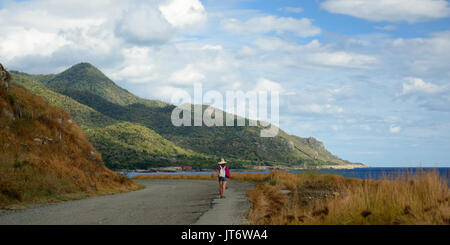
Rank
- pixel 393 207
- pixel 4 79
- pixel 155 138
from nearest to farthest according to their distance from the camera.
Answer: pixel 393 207 < pixel 4 79 < pixel 155 138

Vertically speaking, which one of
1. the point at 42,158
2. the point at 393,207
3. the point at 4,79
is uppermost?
the point at 4,79

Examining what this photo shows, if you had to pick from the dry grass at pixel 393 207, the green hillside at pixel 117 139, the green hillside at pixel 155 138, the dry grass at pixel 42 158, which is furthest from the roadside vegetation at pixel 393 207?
the green hillside at pixel 155 138

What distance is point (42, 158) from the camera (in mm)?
24094

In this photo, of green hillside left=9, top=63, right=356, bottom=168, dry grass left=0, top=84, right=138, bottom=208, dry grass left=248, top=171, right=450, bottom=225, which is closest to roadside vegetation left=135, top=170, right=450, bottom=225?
dry grass left=248, top=171, right=450, bottom=225

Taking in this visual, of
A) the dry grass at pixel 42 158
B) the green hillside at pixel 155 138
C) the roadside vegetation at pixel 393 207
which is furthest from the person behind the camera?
the green hillside at pixel 155 138

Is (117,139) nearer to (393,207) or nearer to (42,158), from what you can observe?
(42,158)

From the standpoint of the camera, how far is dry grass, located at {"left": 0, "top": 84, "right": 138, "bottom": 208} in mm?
20045

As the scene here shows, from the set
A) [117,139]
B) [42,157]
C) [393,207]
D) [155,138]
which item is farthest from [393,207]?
[155,138]

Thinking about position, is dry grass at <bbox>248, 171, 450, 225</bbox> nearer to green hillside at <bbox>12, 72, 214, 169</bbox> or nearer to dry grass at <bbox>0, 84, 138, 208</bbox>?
dry grass at <bbox>0, 84, 138, 208</bbox>

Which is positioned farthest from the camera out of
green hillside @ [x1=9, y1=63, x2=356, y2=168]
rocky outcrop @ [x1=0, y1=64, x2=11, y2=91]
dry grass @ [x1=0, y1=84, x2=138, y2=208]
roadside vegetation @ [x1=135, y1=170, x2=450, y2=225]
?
green hillside @ [x1=9, y1=63, x2=356, y2=168]

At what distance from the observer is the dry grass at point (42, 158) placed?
65.8ft

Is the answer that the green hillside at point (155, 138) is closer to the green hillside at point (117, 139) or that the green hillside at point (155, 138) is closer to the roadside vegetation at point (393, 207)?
the green hillside at point (117, 139)
